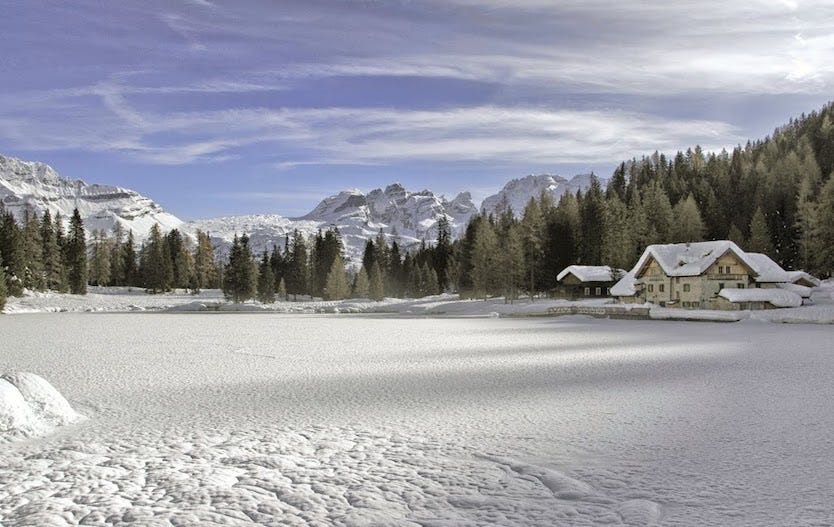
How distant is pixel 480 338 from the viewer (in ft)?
109

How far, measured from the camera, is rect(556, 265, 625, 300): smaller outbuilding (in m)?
79.0

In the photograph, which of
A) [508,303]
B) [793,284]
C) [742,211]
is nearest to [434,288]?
[508,303]

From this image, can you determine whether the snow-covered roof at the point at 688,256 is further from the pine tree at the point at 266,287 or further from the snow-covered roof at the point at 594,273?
the pine tree at the point at 266,287

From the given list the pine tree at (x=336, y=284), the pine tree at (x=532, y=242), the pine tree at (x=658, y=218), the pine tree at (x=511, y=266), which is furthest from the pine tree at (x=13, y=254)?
the pine tree at (x=658, y=218)

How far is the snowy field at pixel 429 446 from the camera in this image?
23.5 feet

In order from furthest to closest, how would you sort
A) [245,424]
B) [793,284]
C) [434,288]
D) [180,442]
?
[434,288]
[793,284]
[245,424]
[180,442]

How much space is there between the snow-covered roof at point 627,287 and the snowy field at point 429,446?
160 feet

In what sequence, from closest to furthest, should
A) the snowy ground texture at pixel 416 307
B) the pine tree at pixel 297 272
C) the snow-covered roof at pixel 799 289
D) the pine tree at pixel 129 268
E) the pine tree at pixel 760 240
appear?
1. the snowy ground texture at pixel 416 307
2. the snow-covered roof at pixel 799 289
3. the pine tree at pixel 760 240
4. the pine tree at pixel 297 272
5. the pine tree at pixel 129 268

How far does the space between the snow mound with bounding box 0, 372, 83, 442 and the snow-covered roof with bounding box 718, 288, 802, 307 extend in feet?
191

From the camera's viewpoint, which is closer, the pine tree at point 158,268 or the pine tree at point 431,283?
the pine tree at point 431,283

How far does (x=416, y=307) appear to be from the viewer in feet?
279

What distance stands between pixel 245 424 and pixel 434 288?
10188cm

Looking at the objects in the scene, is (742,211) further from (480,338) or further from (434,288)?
(480,338)

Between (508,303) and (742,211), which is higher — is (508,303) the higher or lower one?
the lower one
